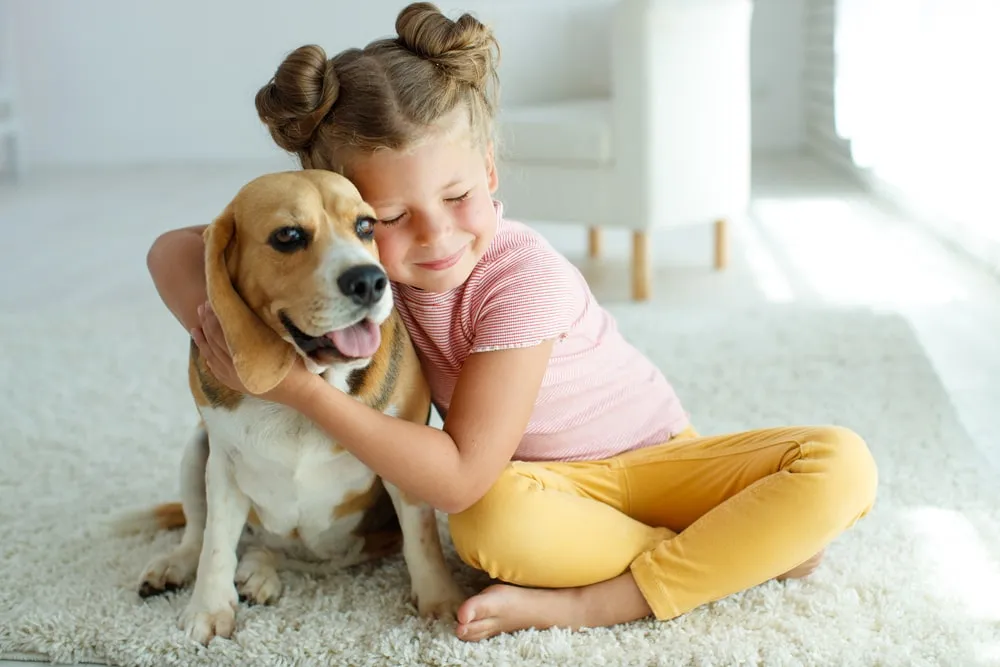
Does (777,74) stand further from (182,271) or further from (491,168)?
(182,271)

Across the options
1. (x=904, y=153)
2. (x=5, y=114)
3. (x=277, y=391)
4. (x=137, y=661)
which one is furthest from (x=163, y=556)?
(x=5, y=114)

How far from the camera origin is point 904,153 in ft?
13.2

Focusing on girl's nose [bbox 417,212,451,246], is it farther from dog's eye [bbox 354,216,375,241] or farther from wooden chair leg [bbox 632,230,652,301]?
wooden chair leg [bbox 632,230,652,301]

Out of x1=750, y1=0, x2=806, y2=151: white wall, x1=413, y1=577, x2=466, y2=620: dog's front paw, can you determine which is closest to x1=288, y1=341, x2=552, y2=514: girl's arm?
x1=413, y1=577, x2=466, y2=620: dog's front paw

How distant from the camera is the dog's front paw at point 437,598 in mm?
1291

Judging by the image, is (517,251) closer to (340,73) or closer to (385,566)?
(340,73)

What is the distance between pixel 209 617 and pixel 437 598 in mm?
272

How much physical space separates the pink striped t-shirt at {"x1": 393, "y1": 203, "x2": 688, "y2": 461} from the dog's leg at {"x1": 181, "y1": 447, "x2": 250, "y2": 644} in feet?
0.97

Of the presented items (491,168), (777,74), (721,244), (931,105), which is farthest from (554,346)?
(777,74)

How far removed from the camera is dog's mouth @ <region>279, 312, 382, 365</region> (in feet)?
3.62

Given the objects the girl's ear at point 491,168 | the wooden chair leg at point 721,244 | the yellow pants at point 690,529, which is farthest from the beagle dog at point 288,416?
the wooden chair leg at point 721,244

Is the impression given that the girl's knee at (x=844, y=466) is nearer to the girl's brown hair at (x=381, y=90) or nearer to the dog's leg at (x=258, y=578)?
the girl's brown hair at (x=381, y=90)

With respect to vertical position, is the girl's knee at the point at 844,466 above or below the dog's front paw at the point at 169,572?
above

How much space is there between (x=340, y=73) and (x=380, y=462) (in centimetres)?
46
